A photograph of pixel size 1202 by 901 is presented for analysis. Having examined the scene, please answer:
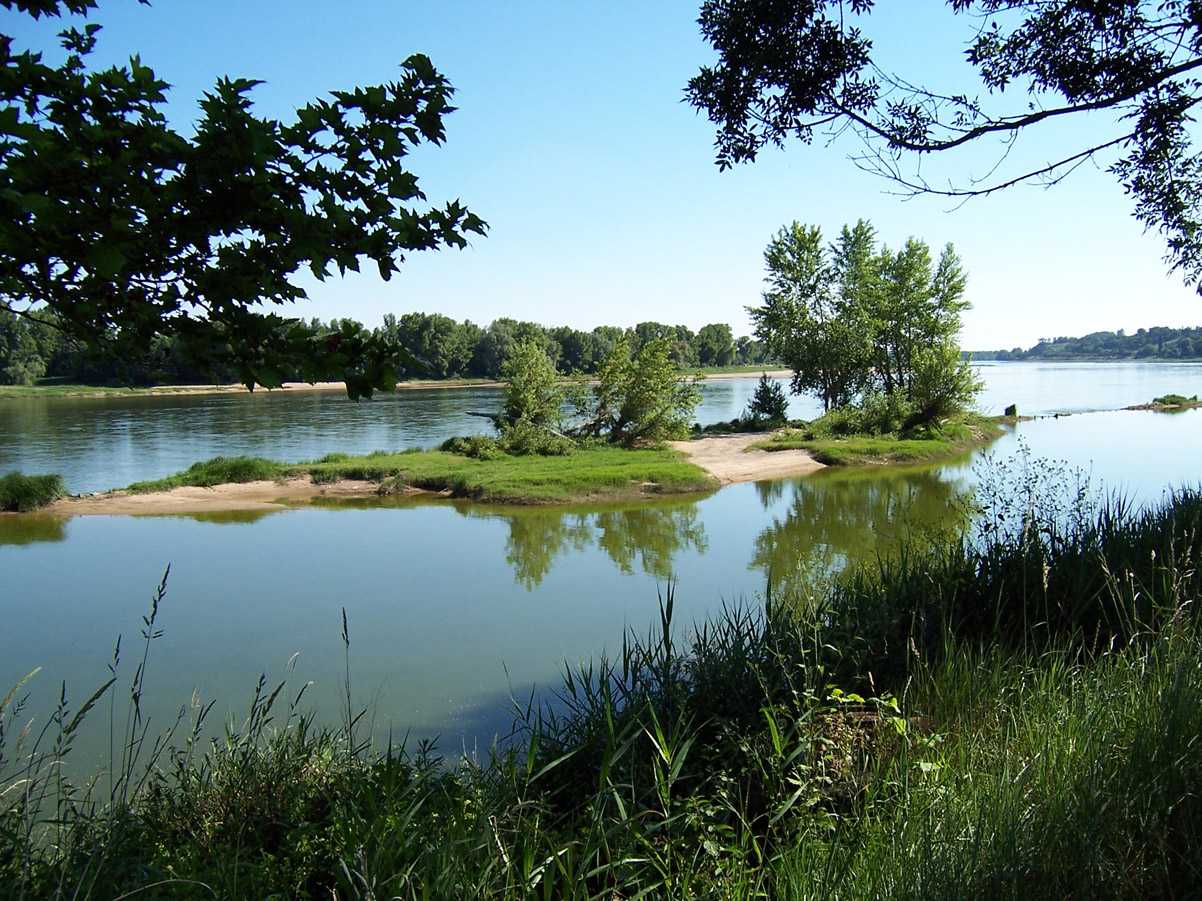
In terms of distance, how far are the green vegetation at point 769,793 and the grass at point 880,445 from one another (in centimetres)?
2102

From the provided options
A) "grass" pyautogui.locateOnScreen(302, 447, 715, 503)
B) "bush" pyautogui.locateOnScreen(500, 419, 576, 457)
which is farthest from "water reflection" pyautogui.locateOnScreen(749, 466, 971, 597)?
"bush" pyautogui.locateOnScreen(500, 419, 576, 457)

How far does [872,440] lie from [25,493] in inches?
995

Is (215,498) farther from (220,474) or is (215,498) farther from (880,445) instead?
(880,445)

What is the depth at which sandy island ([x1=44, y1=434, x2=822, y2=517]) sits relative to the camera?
64.3 ft

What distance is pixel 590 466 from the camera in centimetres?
2333

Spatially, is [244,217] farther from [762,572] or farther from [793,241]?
[793,241]

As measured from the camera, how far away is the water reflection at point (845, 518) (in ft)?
40.0

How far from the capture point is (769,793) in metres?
4.22

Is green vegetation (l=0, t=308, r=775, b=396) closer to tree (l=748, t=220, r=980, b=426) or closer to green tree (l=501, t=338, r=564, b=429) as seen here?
tree (l=748, t=220, r=980, b=426)

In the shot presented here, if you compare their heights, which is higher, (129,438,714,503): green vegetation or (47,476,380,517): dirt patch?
(129,438,714,503): green vegetation

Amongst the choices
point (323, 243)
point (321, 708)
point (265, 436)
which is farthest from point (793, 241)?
point (323, 243)

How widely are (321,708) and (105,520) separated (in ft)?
44.7

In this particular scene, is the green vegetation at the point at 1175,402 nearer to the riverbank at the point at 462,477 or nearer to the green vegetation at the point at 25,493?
the riverbank at the point at 462,477

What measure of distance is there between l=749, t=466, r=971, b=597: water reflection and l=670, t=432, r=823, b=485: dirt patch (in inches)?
32.6
